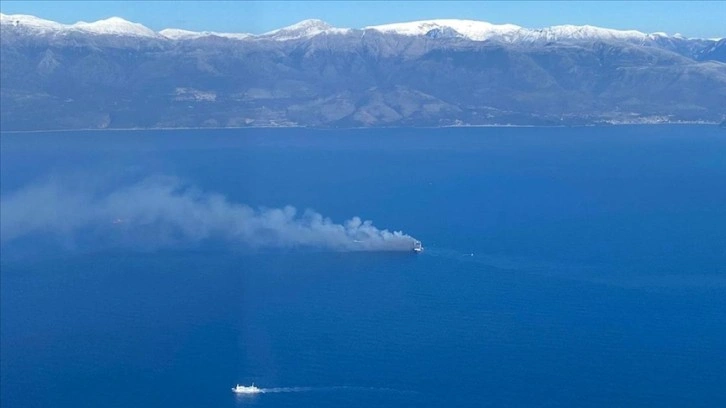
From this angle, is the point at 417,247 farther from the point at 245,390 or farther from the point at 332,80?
the point at 332,80

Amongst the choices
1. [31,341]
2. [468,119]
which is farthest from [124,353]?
[468,119]

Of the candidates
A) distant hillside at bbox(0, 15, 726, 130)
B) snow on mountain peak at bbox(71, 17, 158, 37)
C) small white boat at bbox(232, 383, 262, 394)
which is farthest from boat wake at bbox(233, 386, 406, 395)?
snow on mountain peak at bbox(71, 17, 158, 37)

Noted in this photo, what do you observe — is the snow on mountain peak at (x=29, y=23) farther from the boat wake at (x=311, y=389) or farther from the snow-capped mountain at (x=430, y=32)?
the boat wake at (x=311, y=389)

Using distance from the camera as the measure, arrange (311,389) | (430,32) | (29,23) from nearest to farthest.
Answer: (311,389)
(29,23)
(430,32)

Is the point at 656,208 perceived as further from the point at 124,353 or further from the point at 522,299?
the point at 124,353

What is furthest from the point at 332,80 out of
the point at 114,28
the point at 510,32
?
the point at 510,32

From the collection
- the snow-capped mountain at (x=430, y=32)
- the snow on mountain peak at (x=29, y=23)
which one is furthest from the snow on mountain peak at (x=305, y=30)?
the snow on mountain peak at (x=29, y=23)
